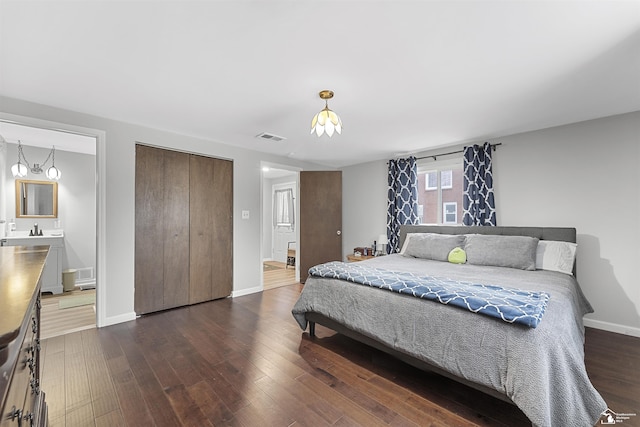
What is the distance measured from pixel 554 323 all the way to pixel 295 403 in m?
1.71

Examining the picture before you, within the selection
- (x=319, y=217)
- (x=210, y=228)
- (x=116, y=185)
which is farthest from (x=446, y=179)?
(x=116, y=185)

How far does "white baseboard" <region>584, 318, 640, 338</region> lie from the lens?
2.90 m

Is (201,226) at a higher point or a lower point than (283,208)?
lower

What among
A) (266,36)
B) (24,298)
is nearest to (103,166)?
(266,36)

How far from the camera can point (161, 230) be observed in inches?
142

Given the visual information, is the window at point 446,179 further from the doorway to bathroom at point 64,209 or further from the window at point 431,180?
the doorway to bathroom at point 64,209

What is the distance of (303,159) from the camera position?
523 centimetres

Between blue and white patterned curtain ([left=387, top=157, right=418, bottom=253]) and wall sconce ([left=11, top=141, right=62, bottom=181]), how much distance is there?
5663 millimetres

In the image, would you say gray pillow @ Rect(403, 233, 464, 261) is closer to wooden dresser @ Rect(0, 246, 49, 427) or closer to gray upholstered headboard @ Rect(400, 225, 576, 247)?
gray upholstered headboard @ Rect(400, 225, 576, 247)

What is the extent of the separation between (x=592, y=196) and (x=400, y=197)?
2362mm

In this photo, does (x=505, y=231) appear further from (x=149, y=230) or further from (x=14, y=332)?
(x=149, y=230)

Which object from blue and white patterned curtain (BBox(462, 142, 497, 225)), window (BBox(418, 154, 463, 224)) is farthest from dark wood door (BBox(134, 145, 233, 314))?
blue and white patterned curtain (BBox(462, 142, 497, 225))

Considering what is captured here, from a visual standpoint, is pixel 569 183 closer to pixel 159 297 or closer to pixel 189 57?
pixel 189 57

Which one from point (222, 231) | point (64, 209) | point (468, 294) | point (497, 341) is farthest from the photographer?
point (64, 209)
